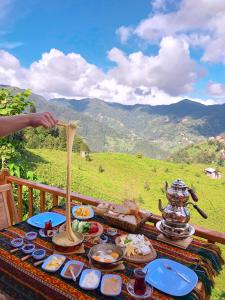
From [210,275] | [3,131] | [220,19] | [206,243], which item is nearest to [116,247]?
[210,275]

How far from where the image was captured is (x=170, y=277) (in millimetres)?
1339

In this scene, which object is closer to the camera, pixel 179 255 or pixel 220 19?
pixel 179 255

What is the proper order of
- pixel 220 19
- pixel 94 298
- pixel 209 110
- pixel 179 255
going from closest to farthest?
pixel 94 298 < pixel 179 255 < pixel 220 19 < pixel 209 110

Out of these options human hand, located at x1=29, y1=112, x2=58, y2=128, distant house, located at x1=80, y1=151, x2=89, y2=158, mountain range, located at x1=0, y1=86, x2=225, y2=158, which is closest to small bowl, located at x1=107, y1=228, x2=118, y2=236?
human hand, located at x1=29, y1=112, x2=58, y2=128

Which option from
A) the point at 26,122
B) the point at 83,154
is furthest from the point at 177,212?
the point at 83,154

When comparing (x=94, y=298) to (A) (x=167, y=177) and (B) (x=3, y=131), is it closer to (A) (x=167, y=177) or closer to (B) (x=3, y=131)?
(B) (x=3, y=131)

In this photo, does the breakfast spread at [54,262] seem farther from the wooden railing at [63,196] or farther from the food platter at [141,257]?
the wooden railing at [63,196]

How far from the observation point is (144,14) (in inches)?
1592

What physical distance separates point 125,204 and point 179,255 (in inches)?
23.5

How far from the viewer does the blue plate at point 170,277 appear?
1.25m

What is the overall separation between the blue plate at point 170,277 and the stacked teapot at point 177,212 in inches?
12.1

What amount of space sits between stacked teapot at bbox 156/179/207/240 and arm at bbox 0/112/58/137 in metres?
0.90

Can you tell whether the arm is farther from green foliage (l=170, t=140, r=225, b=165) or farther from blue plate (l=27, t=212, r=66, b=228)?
green foliage (l=170, t=140, r=225, b=165)

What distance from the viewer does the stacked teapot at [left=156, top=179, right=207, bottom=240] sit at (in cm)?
176
